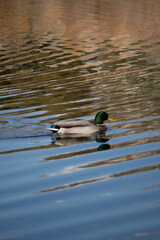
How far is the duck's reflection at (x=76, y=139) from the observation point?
10273 mm

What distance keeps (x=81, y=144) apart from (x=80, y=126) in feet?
2.94

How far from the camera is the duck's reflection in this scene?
1027 centimetres

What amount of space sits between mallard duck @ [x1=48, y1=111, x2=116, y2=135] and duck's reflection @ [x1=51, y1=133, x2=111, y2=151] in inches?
4.1

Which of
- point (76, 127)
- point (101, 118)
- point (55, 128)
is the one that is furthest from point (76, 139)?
point (101, 118)

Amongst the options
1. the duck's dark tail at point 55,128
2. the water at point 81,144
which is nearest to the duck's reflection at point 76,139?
the water at point 81,144

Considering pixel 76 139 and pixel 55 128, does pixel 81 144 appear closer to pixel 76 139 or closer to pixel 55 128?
pixel 76 139

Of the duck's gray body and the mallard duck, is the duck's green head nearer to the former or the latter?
the mallard duck

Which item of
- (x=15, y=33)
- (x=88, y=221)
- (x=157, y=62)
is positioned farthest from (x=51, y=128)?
(x=15, y=33)

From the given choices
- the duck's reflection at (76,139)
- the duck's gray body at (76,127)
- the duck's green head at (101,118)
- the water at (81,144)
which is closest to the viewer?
the water at (81,144)

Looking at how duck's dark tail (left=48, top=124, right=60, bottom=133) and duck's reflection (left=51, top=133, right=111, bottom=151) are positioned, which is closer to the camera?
duck's reflection (left=51, top=133, right=111, bottom=151)

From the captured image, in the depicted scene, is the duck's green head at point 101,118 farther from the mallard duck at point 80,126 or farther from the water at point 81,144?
the water at point 81,144

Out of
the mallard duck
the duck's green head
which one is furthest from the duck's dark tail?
the duck's green head

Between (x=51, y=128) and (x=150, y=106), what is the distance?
2950 millimetres

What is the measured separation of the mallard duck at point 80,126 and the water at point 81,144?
0.21 m
